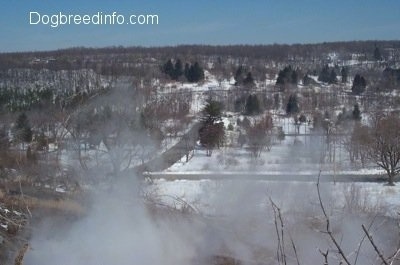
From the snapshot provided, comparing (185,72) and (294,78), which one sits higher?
(185,72)

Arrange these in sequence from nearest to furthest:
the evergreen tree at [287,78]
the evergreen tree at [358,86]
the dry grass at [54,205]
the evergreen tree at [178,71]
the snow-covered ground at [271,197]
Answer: the dry grass at [54,205], the snow-covered ground at [271,197], the evergreen tree at [358,86], the evergreen tree at [287,78], the evergreen tree at [178,71]

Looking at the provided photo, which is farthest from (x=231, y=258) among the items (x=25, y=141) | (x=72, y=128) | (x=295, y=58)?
(x=295, y=58)

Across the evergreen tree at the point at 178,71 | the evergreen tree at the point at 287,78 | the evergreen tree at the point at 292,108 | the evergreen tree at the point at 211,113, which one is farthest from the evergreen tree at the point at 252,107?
the evergreen tree at the point at 178,71

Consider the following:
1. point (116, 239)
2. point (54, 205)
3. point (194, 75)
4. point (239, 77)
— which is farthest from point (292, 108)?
point (116, 239)

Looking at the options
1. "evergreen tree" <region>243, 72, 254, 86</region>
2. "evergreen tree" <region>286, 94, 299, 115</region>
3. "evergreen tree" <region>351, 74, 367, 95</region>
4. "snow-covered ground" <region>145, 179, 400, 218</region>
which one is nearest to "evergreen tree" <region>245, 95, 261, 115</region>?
"evergreen tree" <region>286, 94, 299, 115</region>

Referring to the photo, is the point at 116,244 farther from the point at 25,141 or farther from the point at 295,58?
the point at 295,58

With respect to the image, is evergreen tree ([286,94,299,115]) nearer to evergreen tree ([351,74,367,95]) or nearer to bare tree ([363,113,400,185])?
evergreen tree ([351,74,367,95])

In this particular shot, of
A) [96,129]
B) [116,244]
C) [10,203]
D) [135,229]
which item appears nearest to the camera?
[116,244]

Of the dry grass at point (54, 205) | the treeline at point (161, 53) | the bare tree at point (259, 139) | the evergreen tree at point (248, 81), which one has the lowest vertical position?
the bare tree at point (259, 139)

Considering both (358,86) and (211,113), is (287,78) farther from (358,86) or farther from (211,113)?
(211,113)

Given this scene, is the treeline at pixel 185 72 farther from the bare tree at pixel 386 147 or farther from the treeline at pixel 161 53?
the bare tree at pixel 386 147

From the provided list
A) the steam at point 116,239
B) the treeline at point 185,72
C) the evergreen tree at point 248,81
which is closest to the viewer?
the steam at point 116,239
